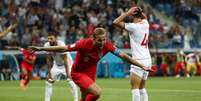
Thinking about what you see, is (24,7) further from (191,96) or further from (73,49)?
(73,49)

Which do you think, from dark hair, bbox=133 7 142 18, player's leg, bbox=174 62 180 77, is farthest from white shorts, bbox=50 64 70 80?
player's leg, bbox=174 62 180 77

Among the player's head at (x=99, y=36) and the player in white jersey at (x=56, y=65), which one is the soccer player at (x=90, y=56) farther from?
the player in white jersey at (x=56, y=65)

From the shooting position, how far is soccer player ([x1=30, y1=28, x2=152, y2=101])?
49.9 ft

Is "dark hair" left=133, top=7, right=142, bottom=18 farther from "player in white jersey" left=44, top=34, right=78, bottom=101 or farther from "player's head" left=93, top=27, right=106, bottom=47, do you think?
"player in white jersey" left=44, top=34, right=78, bottom=101

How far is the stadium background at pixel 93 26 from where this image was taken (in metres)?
38.7

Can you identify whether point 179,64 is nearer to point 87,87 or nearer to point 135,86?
point 135,86

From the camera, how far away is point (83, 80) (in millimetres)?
15625

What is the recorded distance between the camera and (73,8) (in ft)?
142

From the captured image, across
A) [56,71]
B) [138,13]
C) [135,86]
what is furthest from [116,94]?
[138,13]

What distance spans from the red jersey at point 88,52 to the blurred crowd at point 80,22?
73.6 feet

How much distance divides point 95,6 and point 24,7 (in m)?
4.68

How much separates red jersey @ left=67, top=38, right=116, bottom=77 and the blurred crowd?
22448 mm

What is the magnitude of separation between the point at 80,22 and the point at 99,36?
2721 centimetres

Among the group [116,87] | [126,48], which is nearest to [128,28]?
[116,87]
